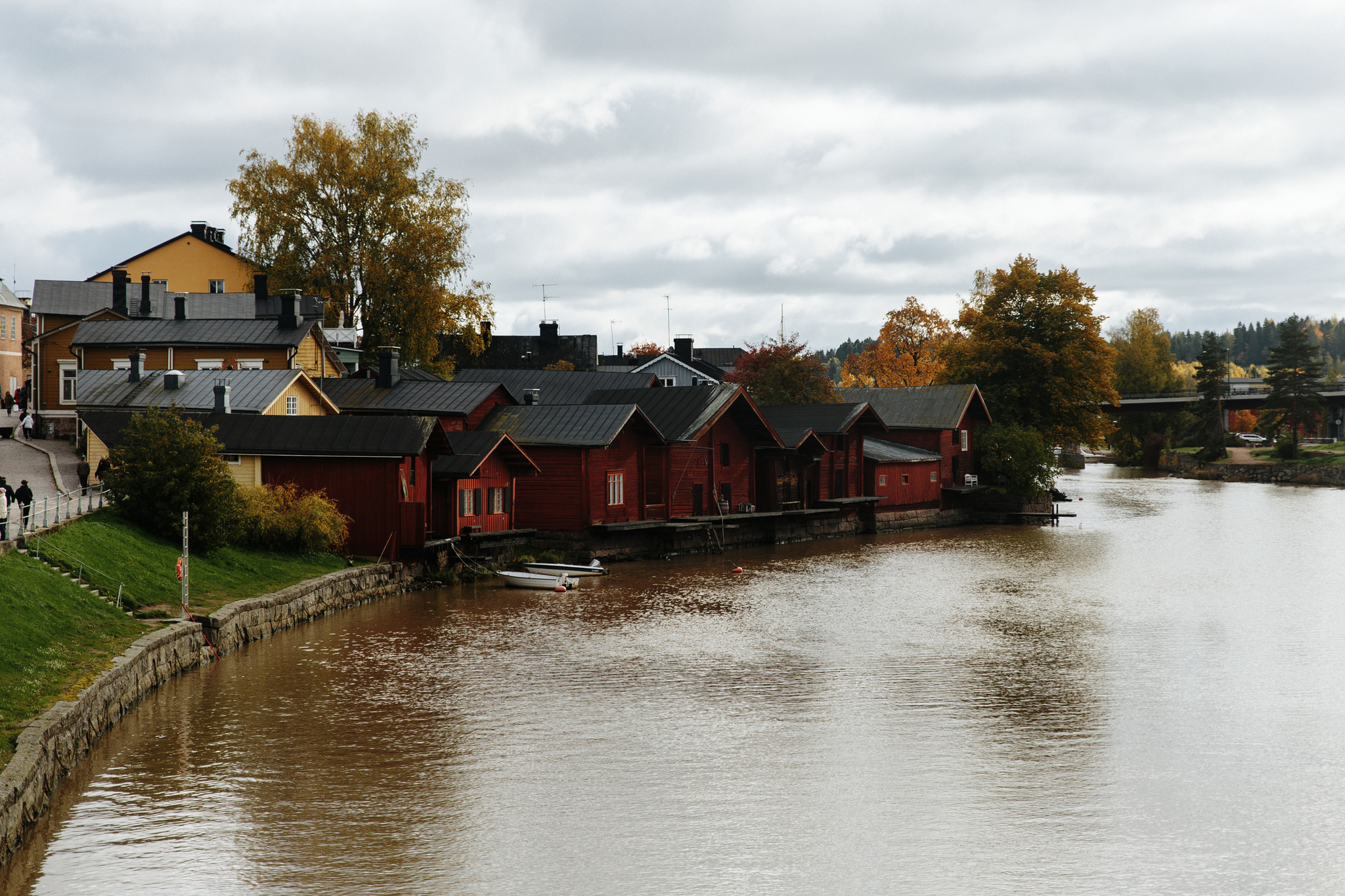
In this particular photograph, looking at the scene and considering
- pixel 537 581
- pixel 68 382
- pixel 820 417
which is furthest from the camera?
pixel 820 417

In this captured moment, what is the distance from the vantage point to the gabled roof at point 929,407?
227 ft

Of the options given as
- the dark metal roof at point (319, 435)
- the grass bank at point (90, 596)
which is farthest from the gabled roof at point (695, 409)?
the grass bank at point (90, 596)

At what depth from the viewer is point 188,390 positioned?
45.2 meters

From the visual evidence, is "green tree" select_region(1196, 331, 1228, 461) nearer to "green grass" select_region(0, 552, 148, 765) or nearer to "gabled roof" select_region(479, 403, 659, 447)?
"gabled roof" select_region(479, 403, 659, 447)

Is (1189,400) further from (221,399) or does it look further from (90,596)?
(90,596)

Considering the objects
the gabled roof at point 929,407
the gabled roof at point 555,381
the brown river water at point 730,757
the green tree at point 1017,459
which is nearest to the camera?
the brown river water at point 730,757

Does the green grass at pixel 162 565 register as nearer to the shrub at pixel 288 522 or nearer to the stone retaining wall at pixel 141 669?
the shrub at pixel 288 522

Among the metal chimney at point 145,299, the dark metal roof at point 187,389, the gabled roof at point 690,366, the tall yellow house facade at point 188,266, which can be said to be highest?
the tall yellow house facade at point 188,266

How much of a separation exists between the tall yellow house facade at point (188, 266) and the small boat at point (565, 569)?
36994 millimetres

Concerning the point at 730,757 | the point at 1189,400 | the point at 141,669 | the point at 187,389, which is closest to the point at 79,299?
the point at 187,389

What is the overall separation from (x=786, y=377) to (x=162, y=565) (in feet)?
176

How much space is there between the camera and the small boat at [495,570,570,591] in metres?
39.5

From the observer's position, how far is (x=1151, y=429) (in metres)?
126

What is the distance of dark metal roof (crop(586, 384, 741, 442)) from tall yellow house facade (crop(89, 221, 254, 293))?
29432 mm
